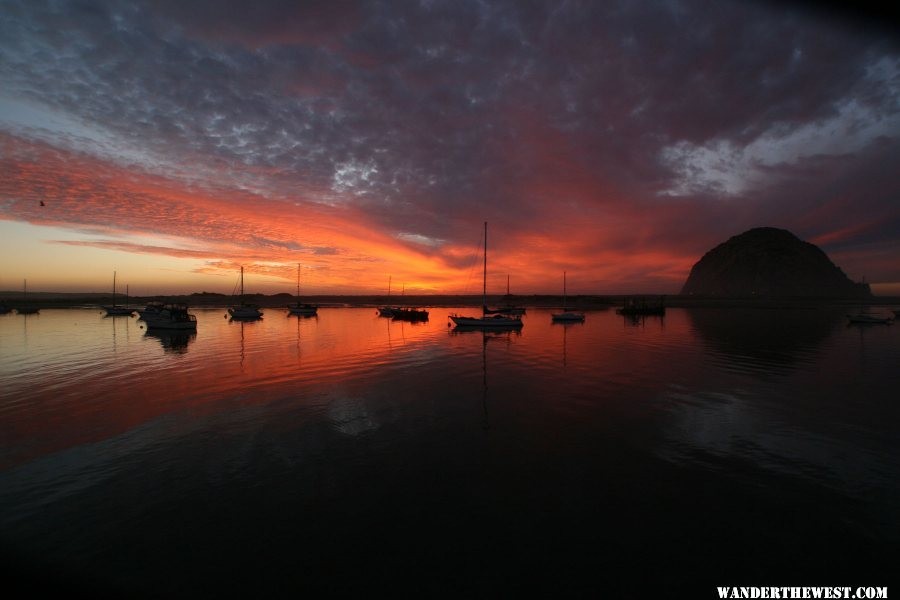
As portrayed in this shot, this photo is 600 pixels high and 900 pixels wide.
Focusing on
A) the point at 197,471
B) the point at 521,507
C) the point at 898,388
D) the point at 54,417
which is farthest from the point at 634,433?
the point at 54,417

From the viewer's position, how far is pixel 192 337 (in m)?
46.6

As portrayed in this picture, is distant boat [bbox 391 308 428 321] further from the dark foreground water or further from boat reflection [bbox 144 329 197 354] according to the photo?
the dark foreground water

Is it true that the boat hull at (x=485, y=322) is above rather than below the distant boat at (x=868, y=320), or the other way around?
below

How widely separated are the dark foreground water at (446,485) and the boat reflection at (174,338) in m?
14.3

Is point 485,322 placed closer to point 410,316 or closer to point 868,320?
point 410,316

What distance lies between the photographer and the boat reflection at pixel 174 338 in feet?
119

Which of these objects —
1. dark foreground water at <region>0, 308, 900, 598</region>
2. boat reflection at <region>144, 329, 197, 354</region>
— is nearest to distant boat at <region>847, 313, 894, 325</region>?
dark foreground water at <region>0, 308, 900, 598</region>

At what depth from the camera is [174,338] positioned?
→ 1766 inches

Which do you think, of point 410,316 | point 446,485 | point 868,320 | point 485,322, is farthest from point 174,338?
point 868,320

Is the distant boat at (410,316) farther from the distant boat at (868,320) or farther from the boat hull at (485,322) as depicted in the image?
the distant boat at (868,320)

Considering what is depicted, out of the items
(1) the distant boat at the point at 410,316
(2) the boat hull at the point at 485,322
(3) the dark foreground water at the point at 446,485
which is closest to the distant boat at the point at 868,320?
(2) the boat hull at the point at 485,322

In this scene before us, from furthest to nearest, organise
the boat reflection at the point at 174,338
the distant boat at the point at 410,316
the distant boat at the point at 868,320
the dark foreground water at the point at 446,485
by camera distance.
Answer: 1. the distant boat at the point at 410,316
2. the distant boat at the point at 868,320
3. the boat reflection at the point at 174,338
4. the dark foreground water at the point at 446,485

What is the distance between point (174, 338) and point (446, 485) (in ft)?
156

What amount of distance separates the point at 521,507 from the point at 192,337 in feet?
165
